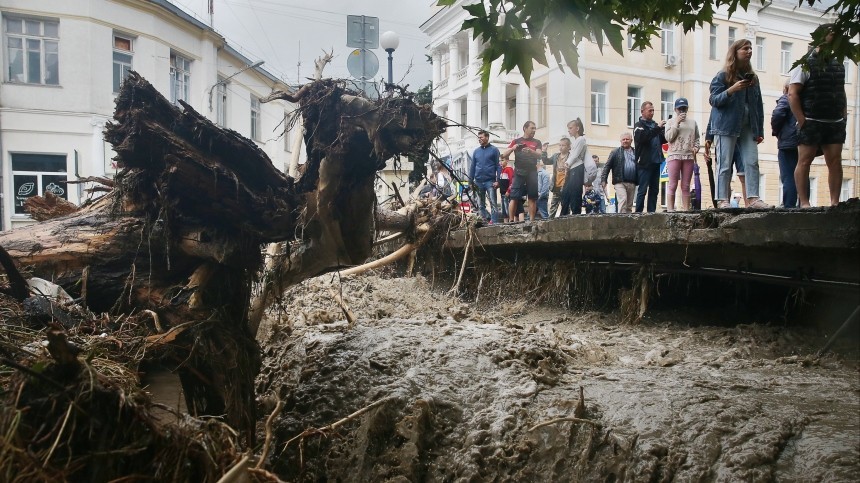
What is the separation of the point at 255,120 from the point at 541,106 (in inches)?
473

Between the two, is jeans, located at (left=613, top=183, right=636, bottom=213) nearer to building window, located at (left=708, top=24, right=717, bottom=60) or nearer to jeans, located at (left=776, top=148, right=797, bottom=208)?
jeans, located at (left=776, top=148, right=797, bottom=208)

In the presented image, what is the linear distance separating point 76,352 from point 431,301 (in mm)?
7462

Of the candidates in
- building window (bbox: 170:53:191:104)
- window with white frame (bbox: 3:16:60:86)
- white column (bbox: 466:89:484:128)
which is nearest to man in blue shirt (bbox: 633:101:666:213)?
building window (bbox: 170:53:191:104)

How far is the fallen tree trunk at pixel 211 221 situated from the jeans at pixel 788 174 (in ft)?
13.0

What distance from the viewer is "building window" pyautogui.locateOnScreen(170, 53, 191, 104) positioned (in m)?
21.2

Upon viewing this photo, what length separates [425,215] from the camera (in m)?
10.9

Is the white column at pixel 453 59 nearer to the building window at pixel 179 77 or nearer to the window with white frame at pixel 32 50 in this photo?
the building window at pixel 179 77

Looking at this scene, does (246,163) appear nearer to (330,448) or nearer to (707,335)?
(330,448)

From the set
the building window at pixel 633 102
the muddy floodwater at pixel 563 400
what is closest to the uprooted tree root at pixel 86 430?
the muddy floodwater at pixel 563 400

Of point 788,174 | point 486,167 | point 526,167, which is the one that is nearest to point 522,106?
point 486,167

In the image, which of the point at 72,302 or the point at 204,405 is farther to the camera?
the point at 204,405

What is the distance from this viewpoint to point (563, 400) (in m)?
5.05

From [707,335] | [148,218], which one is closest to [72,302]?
[148,218]

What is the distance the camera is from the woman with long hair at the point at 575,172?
961 cm
